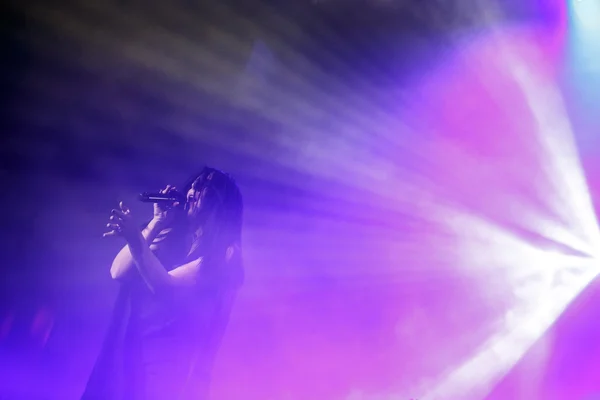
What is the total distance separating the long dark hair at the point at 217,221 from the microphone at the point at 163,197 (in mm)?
70

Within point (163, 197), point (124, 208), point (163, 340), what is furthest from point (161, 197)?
point (163, 340)

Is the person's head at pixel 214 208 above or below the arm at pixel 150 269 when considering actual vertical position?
above

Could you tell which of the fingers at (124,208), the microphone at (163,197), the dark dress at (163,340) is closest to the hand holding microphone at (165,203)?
the microphone at (163,197)

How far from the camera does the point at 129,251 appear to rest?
367cm

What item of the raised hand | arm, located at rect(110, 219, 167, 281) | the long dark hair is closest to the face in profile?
the long dark hair

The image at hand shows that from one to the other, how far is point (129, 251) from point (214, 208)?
63cm

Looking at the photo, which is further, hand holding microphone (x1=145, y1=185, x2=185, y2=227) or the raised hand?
hand holding microphone (x1=145, y1=185, x2=185, y2=227)

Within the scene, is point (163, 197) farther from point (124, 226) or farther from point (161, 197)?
point (124, 226)

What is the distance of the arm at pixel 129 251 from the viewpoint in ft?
12.0

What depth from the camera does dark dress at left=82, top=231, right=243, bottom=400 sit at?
11.2ft

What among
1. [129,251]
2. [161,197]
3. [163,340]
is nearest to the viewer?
[163,340]

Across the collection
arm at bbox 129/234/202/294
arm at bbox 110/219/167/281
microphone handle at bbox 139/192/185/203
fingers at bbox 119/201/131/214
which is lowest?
arm at bbox 129/234/202/294

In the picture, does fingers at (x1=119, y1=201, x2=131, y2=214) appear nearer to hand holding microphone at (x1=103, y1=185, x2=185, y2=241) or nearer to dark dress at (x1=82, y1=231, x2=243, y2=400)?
hand holding microphone at (x1=103, y1=185, x2=185, y2=241)

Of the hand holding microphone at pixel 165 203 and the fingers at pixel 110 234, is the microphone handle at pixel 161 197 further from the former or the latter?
the fingers at pixel 110 234
